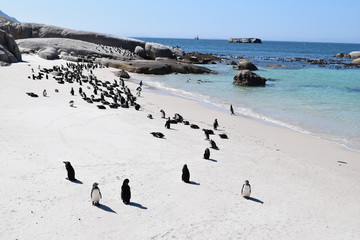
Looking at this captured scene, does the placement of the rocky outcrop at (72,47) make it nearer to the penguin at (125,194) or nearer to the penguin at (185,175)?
the penguin at (185,175)

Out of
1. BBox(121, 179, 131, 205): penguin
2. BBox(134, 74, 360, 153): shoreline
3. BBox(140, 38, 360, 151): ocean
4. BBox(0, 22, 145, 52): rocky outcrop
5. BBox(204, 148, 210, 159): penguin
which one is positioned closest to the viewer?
BBox(121, 179, 131, 205): penguin

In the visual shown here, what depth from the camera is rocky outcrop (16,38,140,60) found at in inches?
1813

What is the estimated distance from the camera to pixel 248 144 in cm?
1395

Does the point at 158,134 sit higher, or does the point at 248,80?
the point at 158,134

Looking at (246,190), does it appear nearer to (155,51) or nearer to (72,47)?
(72,47)

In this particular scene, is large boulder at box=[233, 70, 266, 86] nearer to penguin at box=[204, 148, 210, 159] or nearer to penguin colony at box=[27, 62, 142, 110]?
penguin colony at box=[27, 62, 142, 110]

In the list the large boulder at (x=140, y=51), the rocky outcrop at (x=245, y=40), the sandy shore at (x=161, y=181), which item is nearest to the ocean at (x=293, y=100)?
the sandy shore at (x=161, y=181)

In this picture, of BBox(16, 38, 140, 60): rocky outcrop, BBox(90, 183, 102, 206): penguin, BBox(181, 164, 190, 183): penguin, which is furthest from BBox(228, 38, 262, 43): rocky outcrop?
BBox(90, 183, 102, 206): penguin

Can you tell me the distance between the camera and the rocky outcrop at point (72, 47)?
1813 inches

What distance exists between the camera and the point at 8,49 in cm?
3491

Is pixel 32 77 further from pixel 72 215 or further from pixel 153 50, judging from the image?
Result: pixel 153 50

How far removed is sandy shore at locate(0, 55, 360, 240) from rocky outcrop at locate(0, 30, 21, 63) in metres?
17.6

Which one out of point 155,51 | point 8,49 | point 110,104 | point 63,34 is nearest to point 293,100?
point 110,104

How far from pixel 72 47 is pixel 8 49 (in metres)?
12.9
